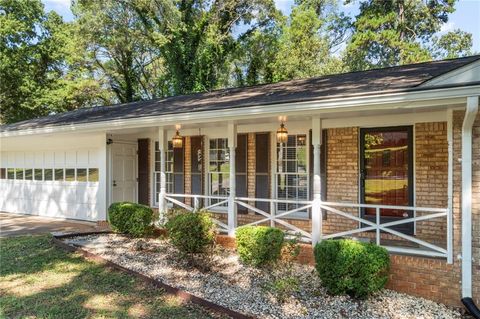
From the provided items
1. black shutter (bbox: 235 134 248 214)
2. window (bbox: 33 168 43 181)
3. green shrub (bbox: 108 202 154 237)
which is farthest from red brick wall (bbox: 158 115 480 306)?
window (bbox: 33 168 43 181)

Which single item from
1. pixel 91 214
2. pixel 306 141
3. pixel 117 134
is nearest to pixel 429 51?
pixel 306 141

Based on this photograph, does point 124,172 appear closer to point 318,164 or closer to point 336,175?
point 336,175

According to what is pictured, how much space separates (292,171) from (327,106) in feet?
10.3

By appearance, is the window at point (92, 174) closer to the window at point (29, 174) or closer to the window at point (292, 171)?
the window at point (29, 174)

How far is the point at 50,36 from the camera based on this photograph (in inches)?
1090

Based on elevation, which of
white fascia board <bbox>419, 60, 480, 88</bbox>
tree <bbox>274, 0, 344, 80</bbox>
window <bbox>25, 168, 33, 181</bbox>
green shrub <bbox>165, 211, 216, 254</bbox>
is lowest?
green shrub <bbox>165, 211, 216, 254</bbox>

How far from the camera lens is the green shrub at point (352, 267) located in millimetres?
4746

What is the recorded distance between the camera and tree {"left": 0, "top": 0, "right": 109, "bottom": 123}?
25344 mm

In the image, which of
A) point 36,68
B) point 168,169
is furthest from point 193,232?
point 36,68

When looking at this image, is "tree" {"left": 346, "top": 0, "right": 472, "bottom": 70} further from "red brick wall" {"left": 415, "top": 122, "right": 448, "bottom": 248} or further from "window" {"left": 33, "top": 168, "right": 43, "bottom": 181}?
"window" {"left": 33, "top": 168, "right": 43, "bottom": 181}

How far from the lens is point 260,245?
5715 mm

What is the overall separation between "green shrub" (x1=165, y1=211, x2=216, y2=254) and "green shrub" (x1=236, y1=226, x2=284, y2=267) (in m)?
0.70

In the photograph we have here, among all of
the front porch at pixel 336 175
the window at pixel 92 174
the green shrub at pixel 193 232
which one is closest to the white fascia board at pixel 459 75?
the front porch at pixel 336 175

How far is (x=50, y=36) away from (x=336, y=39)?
2205 centimetres
